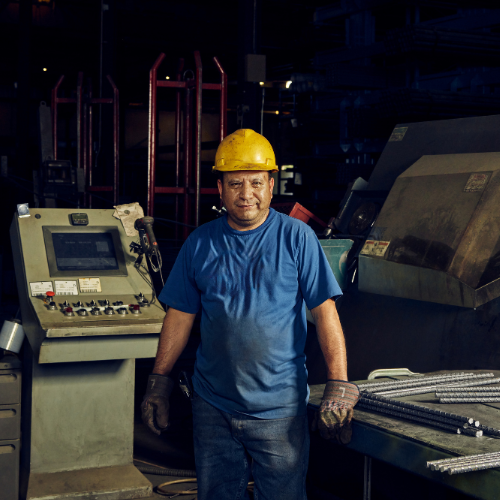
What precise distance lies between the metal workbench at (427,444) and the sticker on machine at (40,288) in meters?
1.61

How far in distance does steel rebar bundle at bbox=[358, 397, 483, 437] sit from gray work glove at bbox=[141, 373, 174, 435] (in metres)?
0.62

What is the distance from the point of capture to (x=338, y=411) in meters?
1.85

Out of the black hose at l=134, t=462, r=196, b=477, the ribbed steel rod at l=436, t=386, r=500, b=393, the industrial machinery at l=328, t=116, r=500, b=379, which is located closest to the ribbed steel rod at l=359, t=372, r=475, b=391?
the ribbed steel rod at l=436, t=386, r=500, b=393

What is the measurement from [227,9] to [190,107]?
7.07 metres

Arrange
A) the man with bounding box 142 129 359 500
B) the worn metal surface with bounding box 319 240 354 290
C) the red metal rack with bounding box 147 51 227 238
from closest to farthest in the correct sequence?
the man with bounding box 142 129 359 500, the worn metal surface with bounding box 319 240 354 290, the red metal rack with bounding box 147 51 227 238

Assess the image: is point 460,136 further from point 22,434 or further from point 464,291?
point 22,434

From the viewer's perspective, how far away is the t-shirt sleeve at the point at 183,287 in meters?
2.14

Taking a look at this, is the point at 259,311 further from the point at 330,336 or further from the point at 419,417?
the point at 419,417

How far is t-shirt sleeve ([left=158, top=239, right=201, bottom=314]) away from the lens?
7.01 ft

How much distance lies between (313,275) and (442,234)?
1233 mm

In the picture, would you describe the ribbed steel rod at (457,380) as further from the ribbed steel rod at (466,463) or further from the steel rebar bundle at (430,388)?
the ribbed steel rod at (466,463)

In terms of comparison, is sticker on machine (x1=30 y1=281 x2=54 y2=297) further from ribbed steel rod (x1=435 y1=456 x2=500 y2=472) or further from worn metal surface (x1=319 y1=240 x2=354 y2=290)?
ribbed steel rod (x1=435 y1=456 x2=500 y2=472)

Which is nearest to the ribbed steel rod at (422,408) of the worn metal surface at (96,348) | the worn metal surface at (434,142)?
the worn metal surface at (96,348)

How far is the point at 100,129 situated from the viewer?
26.4 ft
